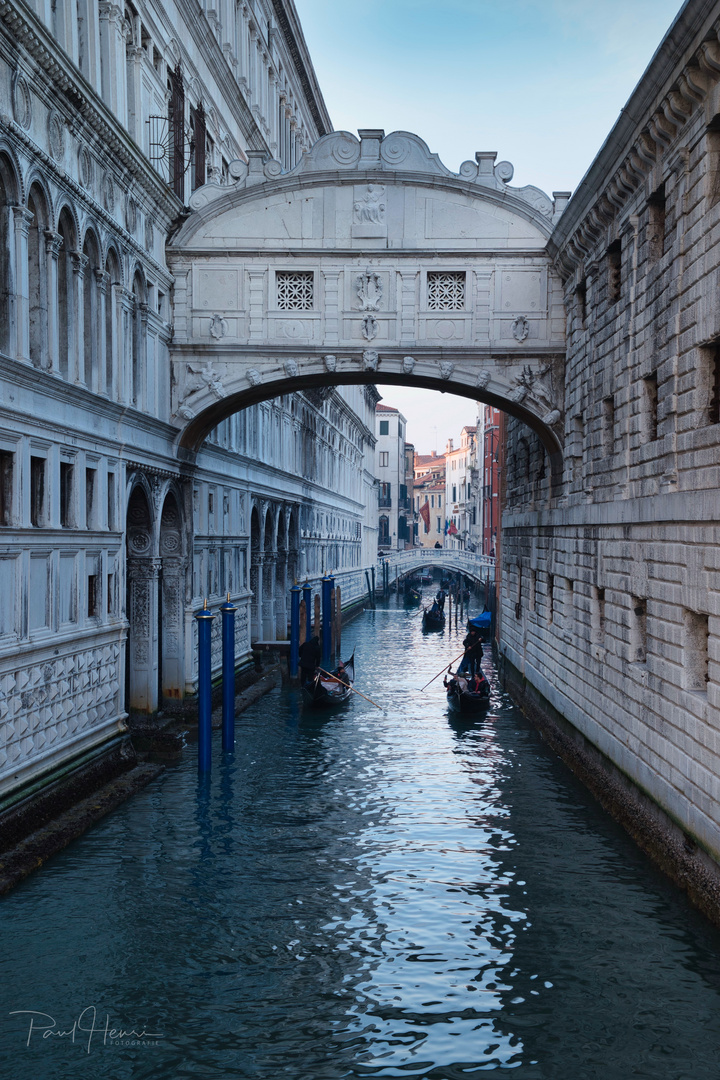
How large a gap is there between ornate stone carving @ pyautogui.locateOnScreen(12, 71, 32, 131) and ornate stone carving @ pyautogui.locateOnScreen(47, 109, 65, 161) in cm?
61

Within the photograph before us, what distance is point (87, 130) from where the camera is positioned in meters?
12.1

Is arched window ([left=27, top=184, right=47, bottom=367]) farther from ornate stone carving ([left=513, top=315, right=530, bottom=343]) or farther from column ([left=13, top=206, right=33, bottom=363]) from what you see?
ornate stone carving ([left=513, top=315, right=530, bottom=343])

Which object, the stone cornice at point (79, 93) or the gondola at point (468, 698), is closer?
the stone cornice at point (79, 93)

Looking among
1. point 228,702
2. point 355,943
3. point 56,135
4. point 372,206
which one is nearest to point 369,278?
point 372,206

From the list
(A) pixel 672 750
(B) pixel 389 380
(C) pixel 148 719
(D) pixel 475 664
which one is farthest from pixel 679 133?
(D) pixel 475 664

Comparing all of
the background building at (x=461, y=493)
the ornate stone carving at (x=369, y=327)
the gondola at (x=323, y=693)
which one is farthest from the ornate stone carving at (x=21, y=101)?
the background building at (x=461, y=493)

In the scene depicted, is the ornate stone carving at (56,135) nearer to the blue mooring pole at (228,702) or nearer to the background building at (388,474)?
the blue mooring pole at (228,702)

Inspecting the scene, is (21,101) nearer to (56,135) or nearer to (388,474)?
(56,135)

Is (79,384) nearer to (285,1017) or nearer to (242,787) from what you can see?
(242,787)

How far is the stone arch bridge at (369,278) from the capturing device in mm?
16344

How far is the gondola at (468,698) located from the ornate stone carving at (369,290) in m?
6.75

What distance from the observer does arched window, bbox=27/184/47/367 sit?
424 inches

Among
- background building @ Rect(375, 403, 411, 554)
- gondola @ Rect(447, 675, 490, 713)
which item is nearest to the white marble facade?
gondola @ Rect(447, 675, 490, 713)

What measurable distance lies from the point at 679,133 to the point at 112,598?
799 centimetres
